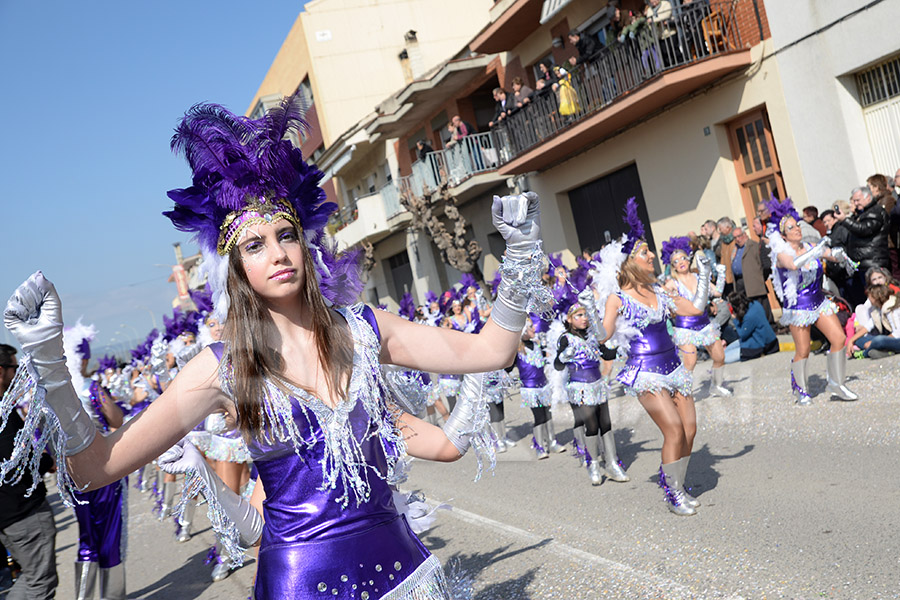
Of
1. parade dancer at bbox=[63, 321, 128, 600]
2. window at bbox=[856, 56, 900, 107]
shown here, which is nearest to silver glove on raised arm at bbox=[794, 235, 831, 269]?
window at bbox=[856, 56, 900, 107]

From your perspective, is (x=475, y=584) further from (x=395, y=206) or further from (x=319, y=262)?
(x=395, y=206)

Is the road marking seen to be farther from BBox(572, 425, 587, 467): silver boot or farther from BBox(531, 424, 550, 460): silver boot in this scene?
BBox(531, 424, 550, 460): silver boot

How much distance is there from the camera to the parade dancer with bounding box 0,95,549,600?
2297mm

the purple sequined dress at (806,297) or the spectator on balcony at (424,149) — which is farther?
the spectator on balcony at (424,149)

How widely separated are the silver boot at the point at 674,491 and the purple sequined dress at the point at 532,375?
3.20 meters

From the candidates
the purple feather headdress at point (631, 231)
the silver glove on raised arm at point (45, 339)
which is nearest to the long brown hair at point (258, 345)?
the silver glove on raised arm at point (45, 339)

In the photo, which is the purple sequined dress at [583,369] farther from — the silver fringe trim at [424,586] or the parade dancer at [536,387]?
the silver fringe trim at [424,586]

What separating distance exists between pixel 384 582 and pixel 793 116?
503 inches

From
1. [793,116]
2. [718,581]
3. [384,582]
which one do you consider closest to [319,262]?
[384,582]

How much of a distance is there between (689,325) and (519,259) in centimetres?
808

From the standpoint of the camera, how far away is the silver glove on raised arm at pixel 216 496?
2.82 m

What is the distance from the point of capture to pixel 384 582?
2.36m

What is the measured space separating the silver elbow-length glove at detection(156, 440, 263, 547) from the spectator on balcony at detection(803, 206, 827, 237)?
10204mm

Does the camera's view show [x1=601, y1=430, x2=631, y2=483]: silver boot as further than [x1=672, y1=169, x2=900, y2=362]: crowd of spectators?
No
